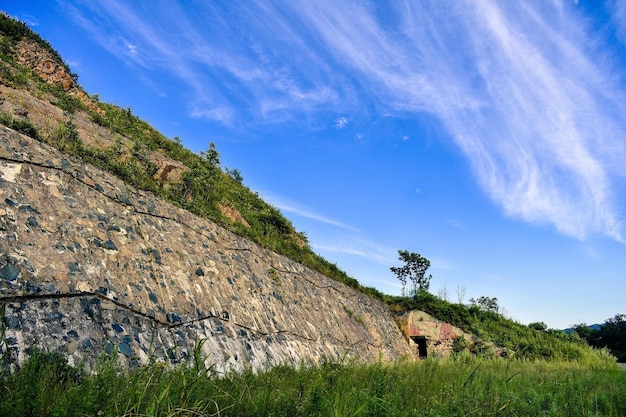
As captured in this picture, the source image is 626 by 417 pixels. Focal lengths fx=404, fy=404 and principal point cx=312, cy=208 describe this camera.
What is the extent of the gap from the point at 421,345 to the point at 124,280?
16245 mm

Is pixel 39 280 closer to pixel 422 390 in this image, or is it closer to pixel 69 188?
pixel 69 188

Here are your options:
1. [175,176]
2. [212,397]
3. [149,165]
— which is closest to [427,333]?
[175,176]

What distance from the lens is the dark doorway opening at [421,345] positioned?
19.1 m

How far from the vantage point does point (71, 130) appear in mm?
9375

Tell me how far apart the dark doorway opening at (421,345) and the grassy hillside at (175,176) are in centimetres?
142

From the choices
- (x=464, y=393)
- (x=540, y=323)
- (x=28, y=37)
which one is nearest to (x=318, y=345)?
(x=464, y=393)

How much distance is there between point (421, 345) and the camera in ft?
64.1

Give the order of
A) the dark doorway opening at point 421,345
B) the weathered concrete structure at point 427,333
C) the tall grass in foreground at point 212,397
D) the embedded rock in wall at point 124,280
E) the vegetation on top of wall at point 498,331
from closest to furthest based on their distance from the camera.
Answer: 1. the tall grass in foreground at point 212,397
2. the embedded rock in wall at point 124,280
3. the vegetation on top of wall at point 498,331
4. the weathered concrete structure at point 427,333
5. the dark doorway opening at point 421,345

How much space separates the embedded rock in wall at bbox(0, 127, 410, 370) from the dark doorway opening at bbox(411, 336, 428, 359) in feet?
27.9

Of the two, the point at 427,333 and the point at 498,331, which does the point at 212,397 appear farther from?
the point at 498,331

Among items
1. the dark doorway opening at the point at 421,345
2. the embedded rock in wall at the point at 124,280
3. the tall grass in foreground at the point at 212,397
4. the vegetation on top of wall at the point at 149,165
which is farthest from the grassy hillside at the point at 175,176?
the tall grass in foreground at the point at 212,397

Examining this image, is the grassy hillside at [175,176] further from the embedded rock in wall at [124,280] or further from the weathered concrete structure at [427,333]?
the embedded rock in wall at [124,280]

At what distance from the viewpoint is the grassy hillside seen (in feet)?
32.2

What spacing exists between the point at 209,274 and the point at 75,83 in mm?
16903
